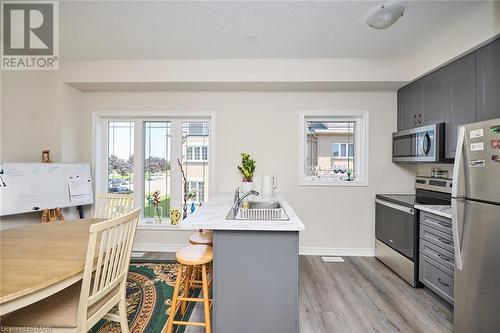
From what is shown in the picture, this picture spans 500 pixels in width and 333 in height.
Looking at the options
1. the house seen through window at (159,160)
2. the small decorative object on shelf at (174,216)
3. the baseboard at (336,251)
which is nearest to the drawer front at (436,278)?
the baseboard at (336,251)

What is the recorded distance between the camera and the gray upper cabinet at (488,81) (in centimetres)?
184

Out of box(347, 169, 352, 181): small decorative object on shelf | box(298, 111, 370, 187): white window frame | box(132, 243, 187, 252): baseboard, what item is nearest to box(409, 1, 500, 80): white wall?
box(298, 111, 370, 187): white window frame

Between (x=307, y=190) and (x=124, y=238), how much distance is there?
8.10 feet

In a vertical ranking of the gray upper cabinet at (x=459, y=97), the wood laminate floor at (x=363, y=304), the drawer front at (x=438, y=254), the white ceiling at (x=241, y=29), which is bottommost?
the wood laminate floor at (x=363, y=304)

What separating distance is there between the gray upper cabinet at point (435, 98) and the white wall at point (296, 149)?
0.55 metres

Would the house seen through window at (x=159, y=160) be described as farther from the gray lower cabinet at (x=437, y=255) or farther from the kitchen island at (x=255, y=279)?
the gray lower cabinet at (x=437, y=255)

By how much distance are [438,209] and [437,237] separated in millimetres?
265

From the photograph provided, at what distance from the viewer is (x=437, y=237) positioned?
2109 millimetres

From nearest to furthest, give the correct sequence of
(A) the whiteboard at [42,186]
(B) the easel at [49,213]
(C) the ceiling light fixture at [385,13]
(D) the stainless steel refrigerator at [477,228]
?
(D) the stainless steel refrigerator at [477,228] < (C) the ceiling light fixture at [385,13] < (A) the whiteboard at [42,186] < (B) the easel at [49,213]

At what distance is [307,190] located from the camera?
327 cm

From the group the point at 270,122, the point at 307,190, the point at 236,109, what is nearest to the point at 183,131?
the point at 236,109

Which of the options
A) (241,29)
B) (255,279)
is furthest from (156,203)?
(241,29)

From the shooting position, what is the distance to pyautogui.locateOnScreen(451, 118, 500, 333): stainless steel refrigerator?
4.58 feet

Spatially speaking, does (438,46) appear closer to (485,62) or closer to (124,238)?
(485,62)
